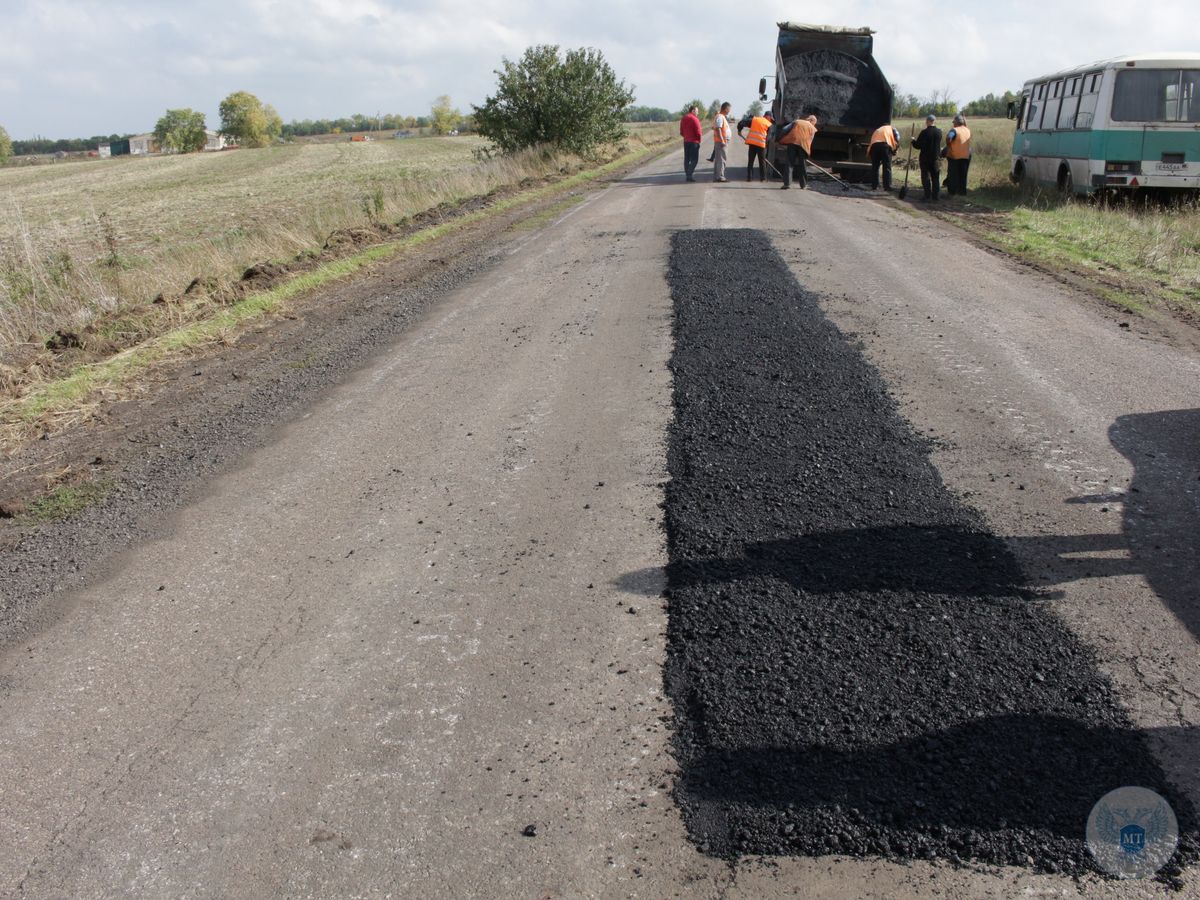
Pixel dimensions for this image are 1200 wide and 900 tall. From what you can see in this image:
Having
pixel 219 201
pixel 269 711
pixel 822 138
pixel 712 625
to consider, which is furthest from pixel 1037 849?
pixel 219 201

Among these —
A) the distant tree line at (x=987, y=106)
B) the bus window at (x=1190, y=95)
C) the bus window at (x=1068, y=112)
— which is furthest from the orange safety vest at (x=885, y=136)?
the distant tree line at (x=987, y=106)

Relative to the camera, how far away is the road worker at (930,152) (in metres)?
19.4

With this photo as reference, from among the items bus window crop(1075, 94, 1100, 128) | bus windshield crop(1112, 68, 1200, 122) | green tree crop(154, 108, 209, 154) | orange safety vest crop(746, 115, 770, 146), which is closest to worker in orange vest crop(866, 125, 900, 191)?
orange safety vest crop(746, 115, 770, 146)

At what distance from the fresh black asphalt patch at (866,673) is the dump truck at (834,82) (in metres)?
19.7

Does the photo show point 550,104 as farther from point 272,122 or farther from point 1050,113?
point 272,122

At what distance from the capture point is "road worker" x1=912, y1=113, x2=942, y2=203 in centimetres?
1936

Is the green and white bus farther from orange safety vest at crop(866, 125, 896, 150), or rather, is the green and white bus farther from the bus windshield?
orange safety vest at crop(866, 125, 896, 150)

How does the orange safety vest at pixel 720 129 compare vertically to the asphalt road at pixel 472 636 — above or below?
above

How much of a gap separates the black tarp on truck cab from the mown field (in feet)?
12.2

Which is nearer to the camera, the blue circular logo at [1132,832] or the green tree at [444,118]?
the blue circular logo at [1132,832]

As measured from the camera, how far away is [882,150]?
21.7 meters

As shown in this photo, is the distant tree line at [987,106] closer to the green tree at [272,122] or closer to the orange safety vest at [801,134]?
the orange safety vest at [801,134]

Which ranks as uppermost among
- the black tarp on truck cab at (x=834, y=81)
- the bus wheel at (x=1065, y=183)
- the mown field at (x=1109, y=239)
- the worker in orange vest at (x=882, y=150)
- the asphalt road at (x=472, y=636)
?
the black tarp on truck cab at (x=834, y=81)

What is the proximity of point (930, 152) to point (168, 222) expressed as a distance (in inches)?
822
